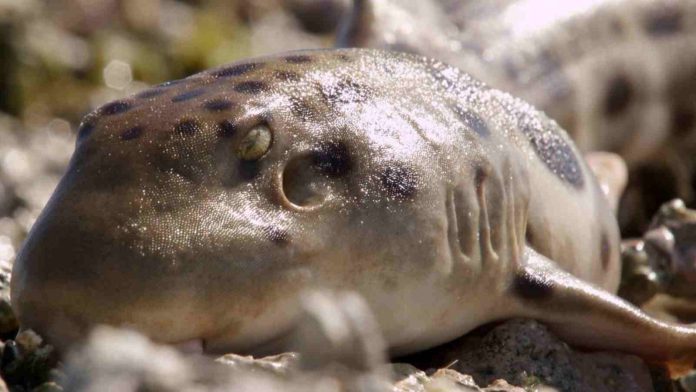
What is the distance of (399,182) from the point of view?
423 centimetres

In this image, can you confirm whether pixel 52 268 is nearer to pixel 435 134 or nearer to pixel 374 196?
pixel 374 196

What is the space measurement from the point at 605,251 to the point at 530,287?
3.97ft

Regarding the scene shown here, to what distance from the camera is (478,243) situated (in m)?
4.59

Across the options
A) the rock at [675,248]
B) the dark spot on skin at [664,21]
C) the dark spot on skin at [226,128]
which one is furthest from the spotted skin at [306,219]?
the dark spot on skin at [664,21]

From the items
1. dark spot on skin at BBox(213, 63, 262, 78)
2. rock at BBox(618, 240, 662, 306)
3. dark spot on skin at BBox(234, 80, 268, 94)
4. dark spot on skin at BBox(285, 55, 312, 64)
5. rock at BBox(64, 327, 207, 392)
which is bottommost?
rock at BBox(64, 327, 207, 392)

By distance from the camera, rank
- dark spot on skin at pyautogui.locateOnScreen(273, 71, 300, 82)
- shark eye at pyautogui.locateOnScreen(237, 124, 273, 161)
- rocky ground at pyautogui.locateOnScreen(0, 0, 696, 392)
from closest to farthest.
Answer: rocky ground at pyautogui.locateOnScreen(0, 0, 696, 392)
shark eye at pyautogui.locateOnScreen(237, 124, 273, 161)
dark spot on skin at pyautogui.locateOnScreen(273, 71, 300, 82)

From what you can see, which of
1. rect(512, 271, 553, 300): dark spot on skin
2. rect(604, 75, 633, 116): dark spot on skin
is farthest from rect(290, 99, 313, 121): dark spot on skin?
rect(604, 75, 633, 116): dark spot on skin

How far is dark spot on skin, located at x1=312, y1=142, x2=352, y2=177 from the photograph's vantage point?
161 inches

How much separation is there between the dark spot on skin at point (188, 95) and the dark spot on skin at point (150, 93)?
7 cm

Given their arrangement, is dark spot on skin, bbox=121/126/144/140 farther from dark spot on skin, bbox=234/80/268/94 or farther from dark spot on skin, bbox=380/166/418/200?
dark spot on skin, bbox=380/166/418/200

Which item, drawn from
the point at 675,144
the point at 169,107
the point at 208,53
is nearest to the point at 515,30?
the point at 675,144

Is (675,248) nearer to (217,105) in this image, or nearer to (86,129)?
(217,105)

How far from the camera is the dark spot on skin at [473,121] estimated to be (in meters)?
4.81

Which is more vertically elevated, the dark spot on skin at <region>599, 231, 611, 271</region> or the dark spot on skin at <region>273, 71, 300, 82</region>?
the dark spot on skin at <region>599, 231, 611, 271</region>
